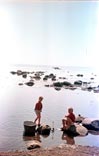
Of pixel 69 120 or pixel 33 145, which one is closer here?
pixel 33 145

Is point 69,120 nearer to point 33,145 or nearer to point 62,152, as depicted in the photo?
point 33,145

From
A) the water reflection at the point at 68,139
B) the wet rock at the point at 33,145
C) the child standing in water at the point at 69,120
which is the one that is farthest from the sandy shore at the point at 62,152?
the child standing in water at the point at 69,120

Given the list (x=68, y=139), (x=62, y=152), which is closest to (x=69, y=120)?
(x=68, y=139)

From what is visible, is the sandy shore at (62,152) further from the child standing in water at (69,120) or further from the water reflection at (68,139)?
the child standing in water at (69,120)

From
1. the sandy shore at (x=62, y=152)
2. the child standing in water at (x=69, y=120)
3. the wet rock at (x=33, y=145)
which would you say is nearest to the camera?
the sandy shore at (x=62, y=152)

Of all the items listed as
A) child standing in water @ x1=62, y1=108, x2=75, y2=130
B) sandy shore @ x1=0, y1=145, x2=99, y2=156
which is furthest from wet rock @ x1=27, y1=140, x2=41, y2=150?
child standing in water @ x1=62, y1=108, x2=75, y2=130

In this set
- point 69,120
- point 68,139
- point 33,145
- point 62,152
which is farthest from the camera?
point 69,120

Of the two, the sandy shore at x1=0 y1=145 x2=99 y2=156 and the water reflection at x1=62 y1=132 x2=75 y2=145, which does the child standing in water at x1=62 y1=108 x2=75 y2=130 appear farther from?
the sandy shore at x1=0 y1=145 x2=99 y2=156

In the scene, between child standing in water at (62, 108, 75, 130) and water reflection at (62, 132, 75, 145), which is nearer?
water reflection at (62, 132, 75, 145)

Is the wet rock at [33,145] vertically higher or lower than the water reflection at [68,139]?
higher

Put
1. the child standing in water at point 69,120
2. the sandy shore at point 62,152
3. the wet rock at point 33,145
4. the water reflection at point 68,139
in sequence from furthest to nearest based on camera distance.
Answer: the child standing in water at point 69,120, the water reflection at point 68,139, the wet rock at point 33,145, the sandy shore at point 62,152

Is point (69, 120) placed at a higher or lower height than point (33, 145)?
higher

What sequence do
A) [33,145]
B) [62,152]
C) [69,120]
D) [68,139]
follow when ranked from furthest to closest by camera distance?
[69,120]
[68,139]
[33,145]
[62,152]

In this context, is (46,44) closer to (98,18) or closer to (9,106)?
(9,106)
